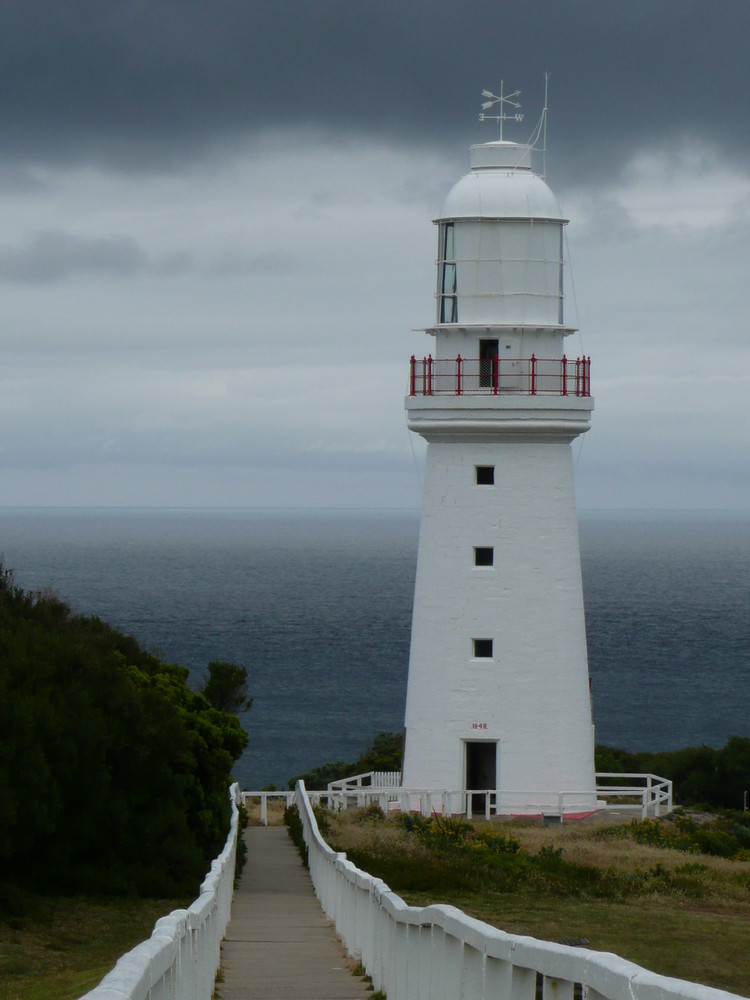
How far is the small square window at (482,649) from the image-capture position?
27.6 metres

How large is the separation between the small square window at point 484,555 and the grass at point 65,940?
11.2 meters

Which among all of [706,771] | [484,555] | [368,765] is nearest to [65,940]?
[484,555]

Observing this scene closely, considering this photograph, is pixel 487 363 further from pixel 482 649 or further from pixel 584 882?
pixel 584 882

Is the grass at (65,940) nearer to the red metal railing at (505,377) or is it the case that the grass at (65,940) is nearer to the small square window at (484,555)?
the small square window at (484,555)

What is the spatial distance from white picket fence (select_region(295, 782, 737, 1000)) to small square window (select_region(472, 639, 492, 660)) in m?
12.5

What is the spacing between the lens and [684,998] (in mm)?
4590

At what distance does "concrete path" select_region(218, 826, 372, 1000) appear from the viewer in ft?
39.2

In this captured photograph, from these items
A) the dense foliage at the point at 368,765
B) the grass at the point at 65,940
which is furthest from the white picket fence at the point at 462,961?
the dense foliage at the point at 368,765

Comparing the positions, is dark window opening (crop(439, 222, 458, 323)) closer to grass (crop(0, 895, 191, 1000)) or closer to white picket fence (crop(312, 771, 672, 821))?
white picket fence (crop(312, 771, 672, 821))

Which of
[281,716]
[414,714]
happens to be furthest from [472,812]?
[281,716]

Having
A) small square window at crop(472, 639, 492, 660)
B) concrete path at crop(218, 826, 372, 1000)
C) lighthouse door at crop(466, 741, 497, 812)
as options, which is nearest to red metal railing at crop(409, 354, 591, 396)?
small square window at crop(472, 639, 492, 660)

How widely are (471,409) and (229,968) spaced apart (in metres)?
15.9

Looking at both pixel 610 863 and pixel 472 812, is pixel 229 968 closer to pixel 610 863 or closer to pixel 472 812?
pixel 610 863

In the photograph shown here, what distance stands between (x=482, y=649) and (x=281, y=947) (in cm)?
1326
